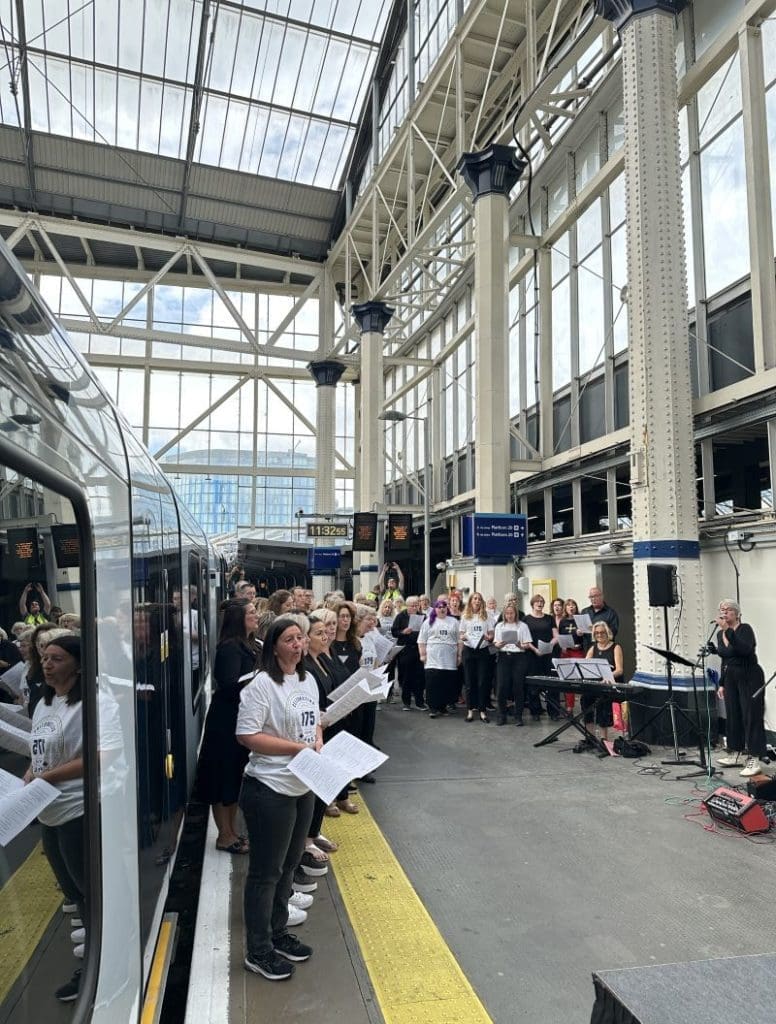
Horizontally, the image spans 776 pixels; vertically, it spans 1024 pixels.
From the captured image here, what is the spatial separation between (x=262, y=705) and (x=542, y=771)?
467cm

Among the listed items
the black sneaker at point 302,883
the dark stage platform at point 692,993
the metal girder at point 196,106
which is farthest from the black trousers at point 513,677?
the metal girder at point 196,106

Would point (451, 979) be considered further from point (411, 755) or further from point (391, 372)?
point (391, 372)

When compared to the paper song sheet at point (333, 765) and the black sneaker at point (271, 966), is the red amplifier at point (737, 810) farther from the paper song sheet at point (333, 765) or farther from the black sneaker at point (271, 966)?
the black sneaker at point (271, 966)

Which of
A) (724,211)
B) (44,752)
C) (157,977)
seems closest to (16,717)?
(44,752)

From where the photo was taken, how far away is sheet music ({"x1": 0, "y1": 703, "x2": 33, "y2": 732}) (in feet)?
4.93

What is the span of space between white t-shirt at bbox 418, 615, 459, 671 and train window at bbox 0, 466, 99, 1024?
8.48m

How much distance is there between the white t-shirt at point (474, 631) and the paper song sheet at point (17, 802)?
8.78 meters

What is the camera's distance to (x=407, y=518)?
800 inches

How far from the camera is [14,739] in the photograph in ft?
4.96

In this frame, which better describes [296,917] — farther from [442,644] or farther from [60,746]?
[442,644]

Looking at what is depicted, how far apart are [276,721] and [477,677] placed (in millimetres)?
7148

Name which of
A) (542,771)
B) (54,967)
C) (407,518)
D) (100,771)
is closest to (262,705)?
(100,771)

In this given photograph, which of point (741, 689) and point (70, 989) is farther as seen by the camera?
point (741, 689)

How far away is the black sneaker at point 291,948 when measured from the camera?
364 centimetres
